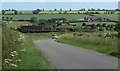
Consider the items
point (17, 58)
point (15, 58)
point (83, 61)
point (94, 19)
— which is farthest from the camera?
point (94, 19)

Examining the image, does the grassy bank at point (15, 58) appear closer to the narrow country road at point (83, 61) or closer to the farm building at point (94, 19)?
the narrow country road at point (83, 61)

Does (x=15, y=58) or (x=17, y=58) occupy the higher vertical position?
(x=15, y=58)

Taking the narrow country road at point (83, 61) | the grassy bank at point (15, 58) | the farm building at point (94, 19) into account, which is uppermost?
the grassy bank at point (15, 58)

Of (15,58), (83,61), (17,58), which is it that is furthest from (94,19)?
(15,58)

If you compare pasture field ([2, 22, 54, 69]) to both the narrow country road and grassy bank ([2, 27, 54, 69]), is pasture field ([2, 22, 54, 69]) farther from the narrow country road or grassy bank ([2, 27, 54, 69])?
the narrow country road

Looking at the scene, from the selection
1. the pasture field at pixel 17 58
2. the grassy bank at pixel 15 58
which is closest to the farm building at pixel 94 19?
the pasture field at pixel 17 58

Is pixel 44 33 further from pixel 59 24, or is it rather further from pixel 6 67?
pixel 6 67

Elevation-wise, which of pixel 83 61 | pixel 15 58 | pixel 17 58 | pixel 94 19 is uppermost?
pixel 15 58

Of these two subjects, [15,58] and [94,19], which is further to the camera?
[94,19]

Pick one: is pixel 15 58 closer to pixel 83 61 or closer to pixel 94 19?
pixel 83 61

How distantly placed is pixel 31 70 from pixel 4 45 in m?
2.15

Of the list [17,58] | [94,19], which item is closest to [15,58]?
[17,58]

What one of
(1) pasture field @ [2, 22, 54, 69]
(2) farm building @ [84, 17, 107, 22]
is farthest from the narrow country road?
(2) farm building @ [84, 17, 107, 22]

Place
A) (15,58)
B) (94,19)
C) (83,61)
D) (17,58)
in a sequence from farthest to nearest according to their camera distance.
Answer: (94,19)
(83,61)
(17,58)
(15,58)
